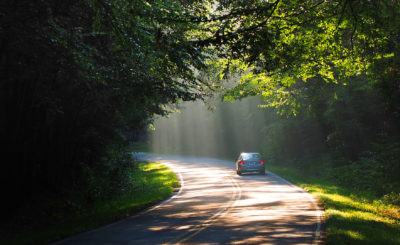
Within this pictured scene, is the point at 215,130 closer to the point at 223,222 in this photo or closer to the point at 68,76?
the point at 68,76

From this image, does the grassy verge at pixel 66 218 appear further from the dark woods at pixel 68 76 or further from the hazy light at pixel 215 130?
the hazy light at pixel 215 130

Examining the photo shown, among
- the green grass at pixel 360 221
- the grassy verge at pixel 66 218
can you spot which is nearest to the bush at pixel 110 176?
the grassy verge at pixel 66 218

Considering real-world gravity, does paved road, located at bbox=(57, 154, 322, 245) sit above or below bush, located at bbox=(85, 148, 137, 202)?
below

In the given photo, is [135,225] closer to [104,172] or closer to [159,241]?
[159,241]

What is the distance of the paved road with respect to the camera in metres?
10.3

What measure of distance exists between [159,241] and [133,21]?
503cm

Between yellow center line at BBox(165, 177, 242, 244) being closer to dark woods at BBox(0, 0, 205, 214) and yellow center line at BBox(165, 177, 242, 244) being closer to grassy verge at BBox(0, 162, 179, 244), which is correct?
grassy verge at BBox(0, 162, 179, 244)

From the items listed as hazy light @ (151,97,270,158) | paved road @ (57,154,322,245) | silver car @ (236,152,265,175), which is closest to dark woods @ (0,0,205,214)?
paved road @ (57,154,322,245)

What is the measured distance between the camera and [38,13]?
36.3ft

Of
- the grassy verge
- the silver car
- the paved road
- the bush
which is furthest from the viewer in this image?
the silver car

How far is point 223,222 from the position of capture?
12.7 meters

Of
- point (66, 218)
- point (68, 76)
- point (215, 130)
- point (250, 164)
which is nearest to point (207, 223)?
point (66, 218)

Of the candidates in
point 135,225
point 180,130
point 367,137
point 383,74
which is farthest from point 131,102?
point 180,130

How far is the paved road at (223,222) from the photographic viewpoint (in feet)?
33.9
